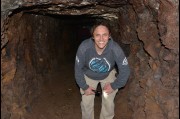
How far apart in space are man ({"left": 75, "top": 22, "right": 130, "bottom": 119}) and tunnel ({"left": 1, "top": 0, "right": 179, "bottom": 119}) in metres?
0.49

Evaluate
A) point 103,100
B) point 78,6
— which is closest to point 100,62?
point 103,100

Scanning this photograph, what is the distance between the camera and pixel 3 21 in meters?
3.27

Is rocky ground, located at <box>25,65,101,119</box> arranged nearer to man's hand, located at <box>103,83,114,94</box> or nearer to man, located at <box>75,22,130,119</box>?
man, located at <box>75,22,130,119</box>

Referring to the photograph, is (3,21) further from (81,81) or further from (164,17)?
(164,17)

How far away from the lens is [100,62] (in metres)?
3.62

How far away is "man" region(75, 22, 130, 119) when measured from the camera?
135 inches

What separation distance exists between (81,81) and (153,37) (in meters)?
1.20

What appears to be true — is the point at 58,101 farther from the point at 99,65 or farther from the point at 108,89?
the point at 99,65

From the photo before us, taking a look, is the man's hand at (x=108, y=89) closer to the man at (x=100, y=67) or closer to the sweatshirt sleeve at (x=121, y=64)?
the man at (x=100, y=67)

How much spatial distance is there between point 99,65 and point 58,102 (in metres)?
1.77

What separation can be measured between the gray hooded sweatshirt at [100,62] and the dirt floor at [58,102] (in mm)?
1056

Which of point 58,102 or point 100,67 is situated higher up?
point 100,67

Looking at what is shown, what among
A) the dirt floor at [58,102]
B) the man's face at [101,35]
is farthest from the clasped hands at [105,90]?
the dirt floor at [58,102]

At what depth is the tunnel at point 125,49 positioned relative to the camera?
11.0 feet
